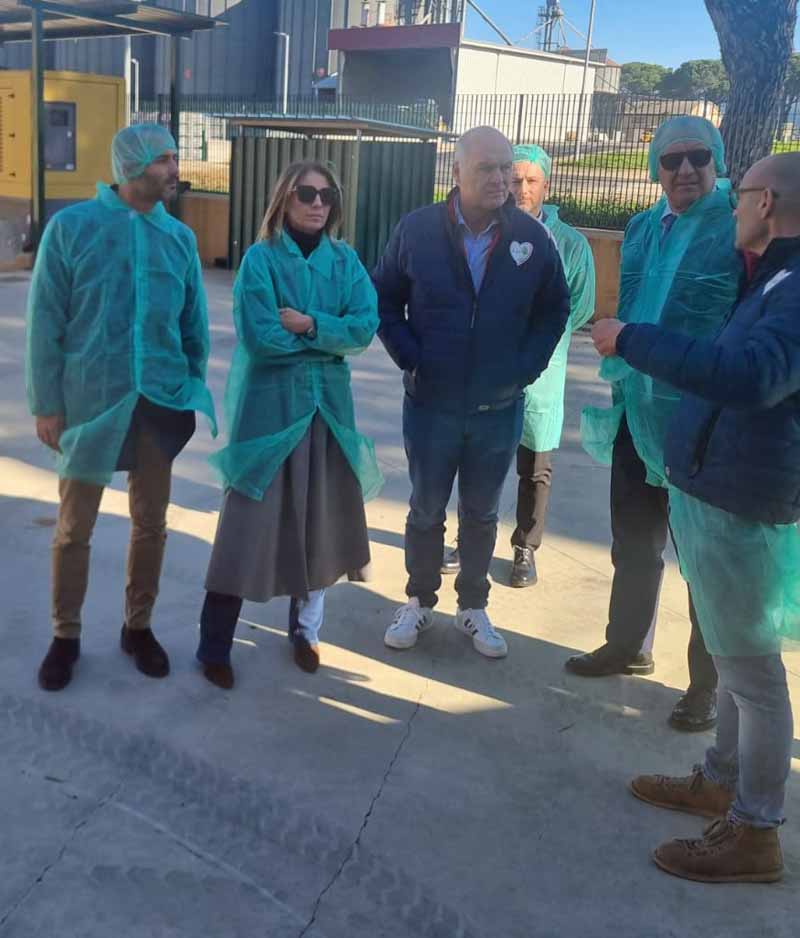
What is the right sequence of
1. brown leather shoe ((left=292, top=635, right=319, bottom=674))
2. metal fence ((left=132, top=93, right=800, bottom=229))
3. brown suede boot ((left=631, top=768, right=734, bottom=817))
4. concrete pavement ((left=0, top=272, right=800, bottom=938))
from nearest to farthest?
concrete pavement ((left=0, top=272, right=800, bottom=938)) < brown suede boot ((left=631, top=768, right=734, bottom=817)) < brown leather shoe ((left=292, top=635, right=319, bottom=674)) < metal fence ((left=132, top=93, right=800, bottom=229))

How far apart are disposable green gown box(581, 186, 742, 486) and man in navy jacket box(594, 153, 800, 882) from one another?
574mm

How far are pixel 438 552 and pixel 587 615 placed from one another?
2.43ft

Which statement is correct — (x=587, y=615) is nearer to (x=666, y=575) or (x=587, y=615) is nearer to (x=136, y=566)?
(x=666, y=575)

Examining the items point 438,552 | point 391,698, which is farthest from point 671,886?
point 438,552

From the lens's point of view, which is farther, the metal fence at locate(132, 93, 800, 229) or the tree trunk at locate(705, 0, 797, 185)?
the metal fence at locate(132, 93, 800, 229)

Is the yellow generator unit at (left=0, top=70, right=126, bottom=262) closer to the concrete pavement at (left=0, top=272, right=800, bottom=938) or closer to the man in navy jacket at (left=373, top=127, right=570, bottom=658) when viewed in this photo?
the concrete pavement at (left=0, top=272, right=800, bottom=938)

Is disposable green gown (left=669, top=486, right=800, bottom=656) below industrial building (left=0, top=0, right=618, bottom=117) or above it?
below

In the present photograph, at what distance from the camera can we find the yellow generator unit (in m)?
11.6

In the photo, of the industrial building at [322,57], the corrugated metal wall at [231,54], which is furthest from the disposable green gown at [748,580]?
the corrugated metal wall at [231,54]

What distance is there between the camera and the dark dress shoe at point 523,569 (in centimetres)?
434

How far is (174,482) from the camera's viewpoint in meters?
5.36

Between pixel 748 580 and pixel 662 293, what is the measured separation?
1066 millimetres

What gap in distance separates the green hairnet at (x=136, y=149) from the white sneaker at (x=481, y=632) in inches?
76.7

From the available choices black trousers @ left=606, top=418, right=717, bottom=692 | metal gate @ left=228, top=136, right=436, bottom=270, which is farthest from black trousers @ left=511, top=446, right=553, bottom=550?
metal gate @ left=228, top=136, right=436, bottom=270
